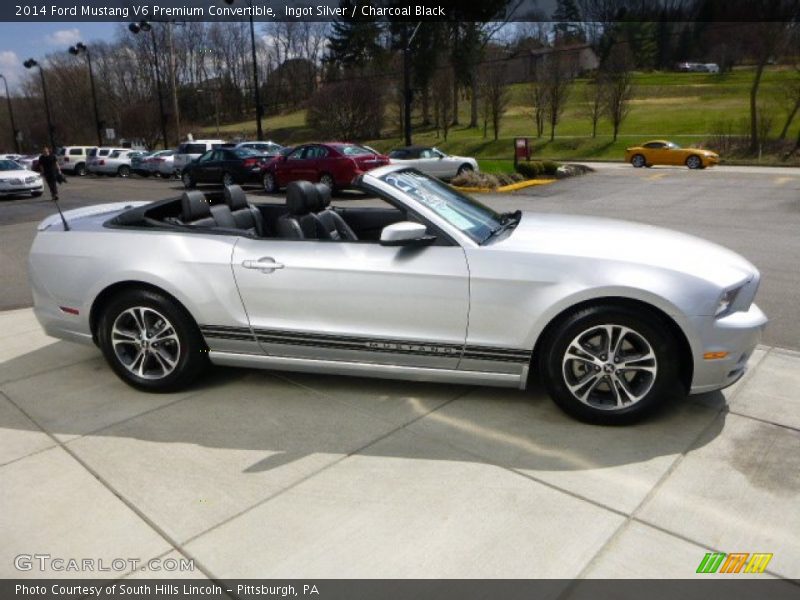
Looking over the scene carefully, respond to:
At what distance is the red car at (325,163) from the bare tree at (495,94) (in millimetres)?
32587

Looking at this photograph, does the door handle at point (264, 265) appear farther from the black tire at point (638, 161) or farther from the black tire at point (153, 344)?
the black tire at point (638, 161)

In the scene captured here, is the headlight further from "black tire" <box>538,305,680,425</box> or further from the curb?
the curb

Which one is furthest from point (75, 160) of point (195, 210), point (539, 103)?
point (195, 210)

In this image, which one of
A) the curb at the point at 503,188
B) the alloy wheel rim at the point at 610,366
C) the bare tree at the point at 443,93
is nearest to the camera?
the alloy wheel rim at the point at 610,366

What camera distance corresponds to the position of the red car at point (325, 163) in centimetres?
1752

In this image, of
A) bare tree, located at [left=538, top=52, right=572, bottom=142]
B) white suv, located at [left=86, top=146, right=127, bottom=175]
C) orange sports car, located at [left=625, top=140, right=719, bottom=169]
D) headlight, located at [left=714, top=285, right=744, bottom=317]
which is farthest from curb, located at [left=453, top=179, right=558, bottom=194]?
bare tree, located at [left=538, top=52, right=572, bottom=142]

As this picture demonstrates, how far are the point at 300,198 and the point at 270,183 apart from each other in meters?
15.7

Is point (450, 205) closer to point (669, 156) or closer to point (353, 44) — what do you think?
point (669, 156)

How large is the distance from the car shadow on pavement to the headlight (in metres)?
0.67

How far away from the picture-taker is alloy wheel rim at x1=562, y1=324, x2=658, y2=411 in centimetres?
348

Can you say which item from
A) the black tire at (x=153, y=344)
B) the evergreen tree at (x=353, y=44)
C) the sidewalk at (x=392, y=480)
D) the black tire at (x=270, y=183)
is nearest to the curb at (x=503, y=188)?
the black tire at (x=270, y=183)

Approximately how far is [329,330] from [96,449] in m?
1.45
